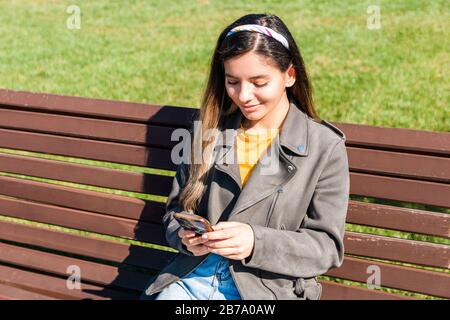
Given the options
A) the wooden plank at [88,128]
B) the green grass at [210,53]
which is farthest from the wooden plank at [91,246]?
the green grass at [210,53]

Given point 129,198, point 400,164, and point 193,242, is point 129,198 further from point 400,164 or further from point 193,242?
point 400,164

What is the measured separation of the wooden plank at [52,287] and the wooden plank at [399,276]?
1113 millimetres

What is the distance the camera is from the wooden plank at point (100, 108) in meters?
3.23

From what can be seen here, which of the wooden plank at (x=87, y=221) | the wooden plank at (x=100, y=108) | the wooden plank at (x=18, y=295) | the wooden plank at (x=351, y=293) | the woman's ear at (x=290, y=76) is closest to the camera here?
the woman's ear at (x=290, y=76)

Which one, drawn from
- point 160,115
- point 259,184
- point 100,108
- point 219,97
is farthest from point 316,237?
point 100,108

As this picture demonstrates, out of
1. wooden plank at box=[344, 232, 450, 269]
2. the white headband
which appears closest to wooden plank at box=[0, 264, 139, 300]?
wooden plank at box=[344, 232, 450, 269]

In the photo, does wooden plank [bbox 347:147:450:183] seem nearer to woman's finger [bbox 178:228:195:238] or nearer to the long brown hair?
the long brown hair

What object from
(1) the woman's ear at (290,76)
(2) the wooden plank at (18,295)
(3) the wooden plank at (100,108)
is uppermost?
(1) the woman's ear at (290,76)

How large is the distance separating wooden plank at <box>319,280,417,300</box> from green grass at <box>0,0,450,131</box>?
10.2ft

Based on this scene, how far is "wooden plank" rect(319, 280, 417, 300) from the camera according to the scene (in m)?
2.99

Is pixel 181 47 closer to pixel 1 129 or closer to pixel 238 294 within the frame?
pixel 1 129

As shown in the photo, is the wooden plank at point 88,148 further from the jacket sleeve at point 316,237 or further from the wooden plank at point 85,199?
the jacket sleeve at point 316,237

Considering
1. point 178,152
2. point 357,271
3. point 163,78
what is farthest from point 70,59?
point 357,271

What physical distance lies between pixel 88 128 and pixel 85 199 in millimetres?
378
